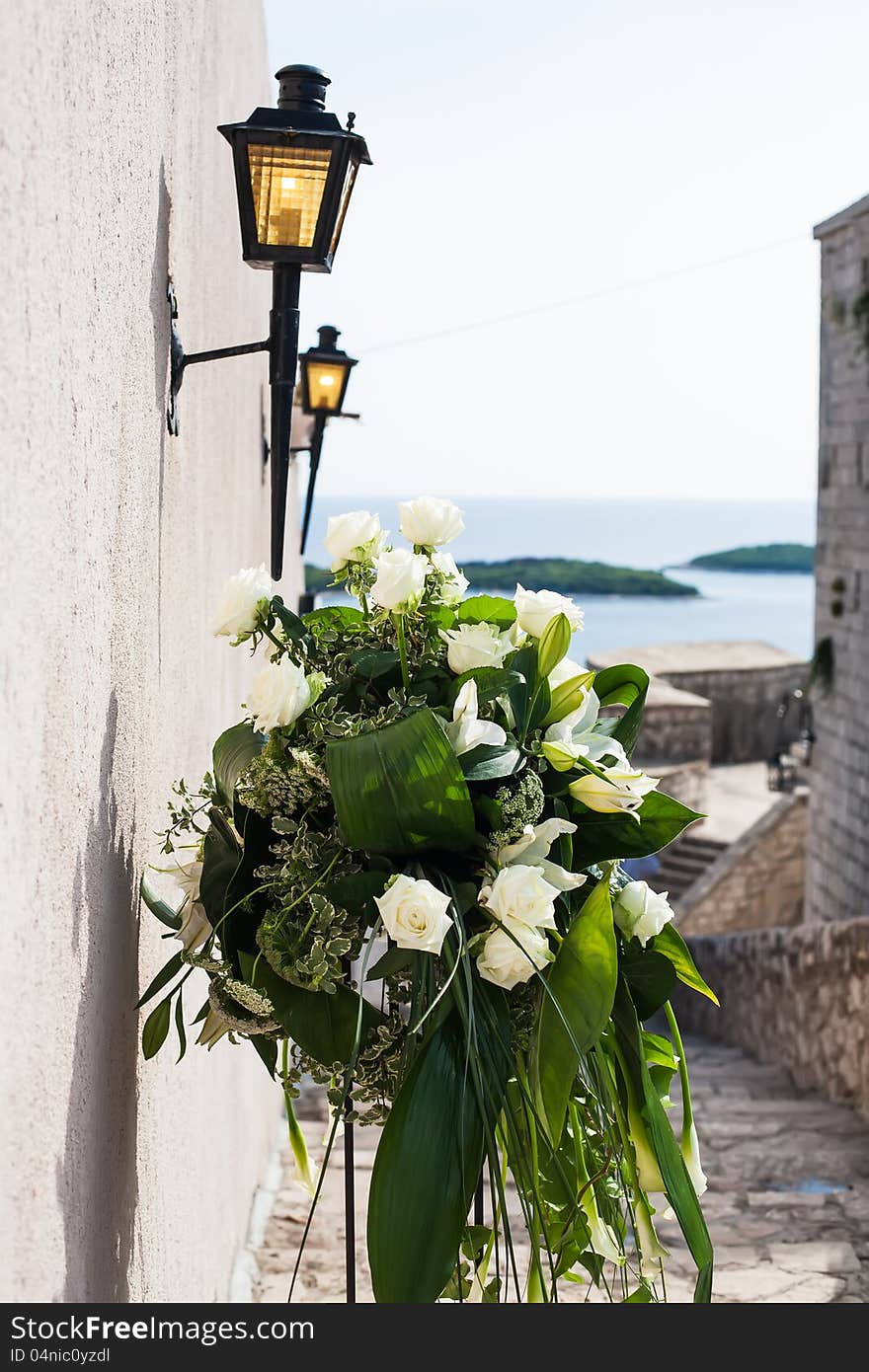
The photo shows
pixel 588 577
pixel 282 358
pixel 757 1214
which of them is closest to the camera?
pixel 282 358

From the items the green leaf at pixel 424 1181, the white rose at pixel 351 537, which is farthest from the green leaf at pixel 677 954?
the white rose at pixel 351 537

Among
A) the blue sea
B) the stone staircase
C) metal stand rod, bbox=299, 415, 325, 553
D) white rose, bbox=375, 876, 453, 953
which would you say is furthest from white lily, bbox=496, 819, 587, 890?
the stone staircase

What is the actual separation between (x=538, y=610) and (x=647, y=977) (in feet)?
1.30

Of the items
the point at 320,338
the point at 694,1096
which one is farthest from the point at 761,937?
the point at 320,338

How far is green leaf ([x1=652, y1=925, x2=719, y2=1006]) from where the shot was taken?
137 cm

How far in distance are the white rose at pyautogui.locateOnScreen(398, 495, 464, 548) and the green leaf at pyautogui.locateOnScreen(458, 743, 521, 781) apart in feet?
0.84

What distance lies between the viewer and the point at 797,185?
22594 mm

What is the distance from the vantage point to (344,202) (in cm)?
183

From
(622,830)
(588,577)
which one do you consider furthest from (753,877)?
(588,577)

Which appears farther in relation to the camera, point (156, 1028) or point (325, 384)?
point (325, 384)

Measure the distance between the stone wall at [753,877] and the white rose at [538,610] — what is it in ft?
31.5

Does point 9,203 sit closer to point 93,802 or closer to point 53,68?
point 53,68

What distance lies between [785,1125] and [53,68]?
4.38m

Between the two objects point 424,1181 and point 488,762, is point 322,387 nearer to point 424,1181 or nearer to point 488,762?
point 488,762
